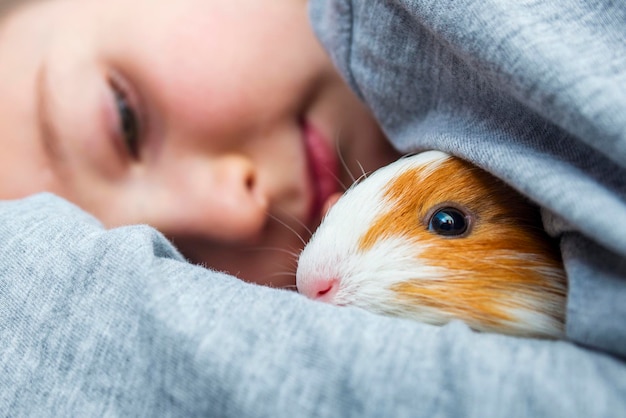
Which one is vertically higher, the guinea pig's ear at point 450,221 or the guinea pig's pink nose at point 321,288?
the guinea pig's ear at point 450,221

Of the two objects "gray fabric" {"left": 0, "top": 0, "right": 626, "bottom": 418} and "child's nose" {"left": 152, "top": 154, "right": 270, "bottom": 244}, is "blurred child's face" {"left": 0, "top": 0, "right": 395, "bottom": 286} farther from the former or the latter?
"gray fabric" {"left": 0, "top": 0, "right": 626, "bottom": 418}

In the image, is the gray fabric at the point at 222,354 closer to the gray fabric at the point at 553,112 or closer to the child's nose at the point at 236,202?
the gray fabric at the point at 553,112

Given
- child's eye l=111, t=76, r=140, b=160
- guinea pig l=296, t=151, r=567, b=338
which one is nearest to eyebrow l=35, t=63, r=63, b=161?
child's eye l=111, t=76, r=140, b=160

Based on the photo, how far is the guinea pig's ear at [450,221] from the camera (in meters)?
0.61

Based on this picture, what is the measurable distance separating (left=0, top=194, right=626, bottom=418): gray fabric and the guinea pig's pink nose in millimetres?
99

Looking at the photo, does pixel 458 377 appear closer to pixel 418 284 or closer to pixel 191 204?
pixel 418 284

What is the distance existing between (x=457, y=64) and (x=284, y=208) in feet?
1.26

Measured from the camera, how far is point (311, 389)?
0.44 metres

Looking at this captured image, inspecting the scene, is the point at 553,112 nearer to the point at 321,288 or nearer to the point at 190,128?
the point at 321,288

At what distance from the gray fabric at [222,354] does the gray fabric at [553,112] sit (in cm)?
7

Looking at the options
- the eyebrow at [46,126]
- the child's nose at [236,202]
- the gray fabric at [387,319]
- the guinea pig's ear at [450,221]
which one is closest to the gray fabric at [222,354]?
the gray fabric at [387,319]

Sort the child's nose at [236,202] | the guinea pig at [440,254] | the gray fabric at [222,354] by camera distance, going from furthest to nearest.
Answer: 1. the child's nose at [236,202]
2. the guinea pig at [440,254]
3. the gray fabric at [222,354]

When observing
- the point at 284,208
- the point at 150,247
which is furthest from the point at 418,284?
the point at 284,208

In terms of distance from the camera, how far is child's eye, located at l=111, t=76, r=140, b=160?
95 centimetres
